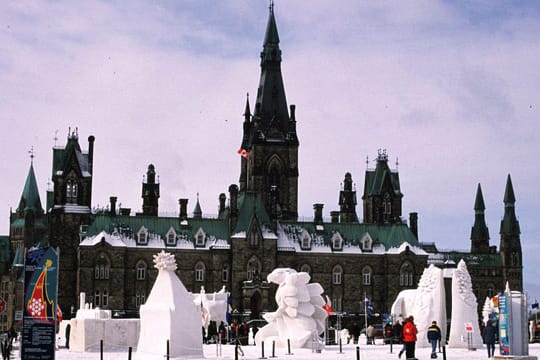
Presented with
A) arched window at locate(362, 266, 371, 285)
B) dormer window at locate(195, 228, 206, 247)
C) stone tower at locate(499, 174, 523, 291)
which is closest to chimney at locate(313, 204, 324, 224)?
arched window at locate(362, 266, 371, 285)

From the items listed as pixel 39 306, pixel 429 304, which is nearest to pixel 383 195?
pixel 429 304

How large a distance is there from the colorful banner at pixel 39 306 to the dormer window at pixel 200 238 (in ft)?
223

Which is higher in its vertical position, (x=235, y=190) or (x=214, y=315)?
(x=235, y=190)

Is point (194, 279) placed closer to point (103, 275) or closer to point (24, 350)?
point (103, 275)

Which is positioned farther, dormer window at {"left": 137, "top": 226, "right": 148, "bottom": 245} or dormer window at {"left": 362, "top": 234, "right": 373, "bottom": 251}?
dormer window at {"left": 362, "top": 234, "right": 373, "bottom": 251}

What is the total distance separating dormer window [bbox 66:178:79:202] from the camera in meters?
92.8

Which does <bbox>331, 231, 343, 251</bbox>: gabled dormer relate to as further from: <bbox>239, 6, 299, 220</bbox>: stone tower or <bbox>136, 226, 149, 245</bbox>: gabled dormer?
<bbox>136, 226, 149, 245</bbox>: gabled dormer

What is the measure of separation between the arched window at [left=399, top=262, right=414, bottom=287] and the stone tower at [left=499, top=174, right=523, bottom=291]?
28613mm

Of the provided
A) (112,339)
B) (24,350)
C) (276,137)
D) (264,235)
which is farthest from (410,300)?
(276,137)

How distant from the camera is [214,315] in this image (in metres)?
61.4

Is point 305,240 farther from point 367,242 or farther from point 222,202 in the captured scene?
point 222,202

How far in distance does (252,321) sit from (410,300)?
3337cm

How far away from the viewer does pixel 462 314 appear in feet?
157

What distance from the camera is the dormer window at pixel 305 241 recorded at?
313 feet
